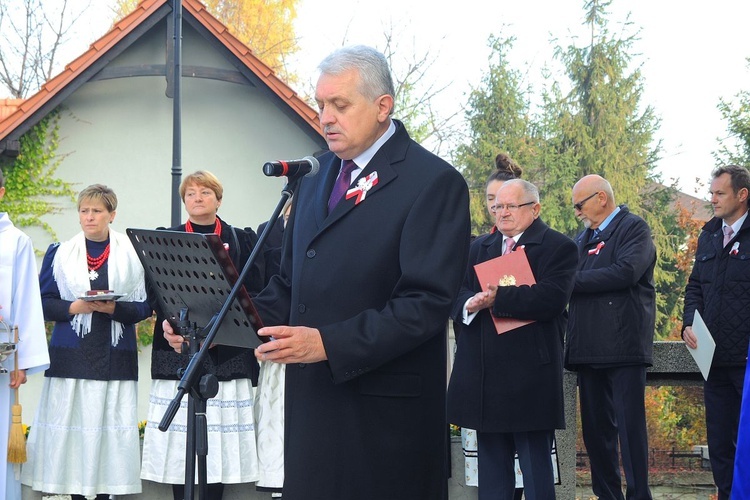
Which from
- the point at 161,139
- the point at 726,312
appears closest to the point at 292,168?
the point at 726,312

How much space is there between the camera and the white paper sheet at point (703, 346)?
20.4 feet

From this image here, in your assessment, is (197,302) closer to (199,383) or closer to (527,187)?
(199,383)

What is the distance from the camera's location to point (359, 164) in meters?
3.35

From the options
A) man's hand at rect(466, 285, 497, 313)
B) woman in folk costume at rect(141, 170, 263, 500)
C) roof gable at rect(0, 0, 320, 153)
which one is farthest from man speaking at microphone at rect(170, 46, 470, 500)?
roof gable at rect(0, 0, 320, 153)

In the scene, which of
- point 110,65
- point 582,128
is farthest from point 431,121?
point 110,65

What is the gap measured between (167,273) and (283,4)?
30680 millimetres

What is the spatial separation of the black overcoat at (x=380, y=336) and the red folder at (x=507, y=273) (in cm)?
239

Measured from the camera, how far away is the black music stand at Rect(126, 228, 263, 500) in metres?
3.02

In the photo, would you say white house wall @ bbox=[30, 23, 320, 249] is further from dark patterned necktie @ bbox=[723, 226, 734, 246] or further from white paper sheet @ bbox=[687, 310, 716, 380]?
white paper sheet @ bbox=[687, 310, 716, 380]

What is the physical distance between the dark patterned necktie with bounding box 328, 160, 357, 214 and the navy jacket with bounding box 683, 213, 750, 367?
3.80 metres

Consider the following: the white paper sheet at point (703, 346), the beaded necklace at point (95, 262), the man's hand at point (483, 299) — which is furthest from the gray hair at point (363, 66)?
the white paper sheet at point (703, 346)

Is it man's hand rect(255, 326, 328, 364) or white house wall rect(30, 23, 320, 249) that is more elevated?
white house wall rect(30, 23, 320, 249)

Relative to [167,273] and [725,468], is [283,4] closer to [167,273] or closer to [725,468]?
[725,468]

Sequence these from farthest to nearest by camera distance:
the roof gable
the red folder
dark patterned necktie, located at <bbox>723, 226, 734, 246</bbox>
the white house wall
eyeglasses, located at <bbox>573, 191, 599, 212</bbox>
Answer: the white house wall < the roof gable < eyeglasses, located at <bbox>573, 191, 599, 212</bbox> < dark patterned necktie, located at <bbox>723, 226, 734, 246</bbox> < the red folder
